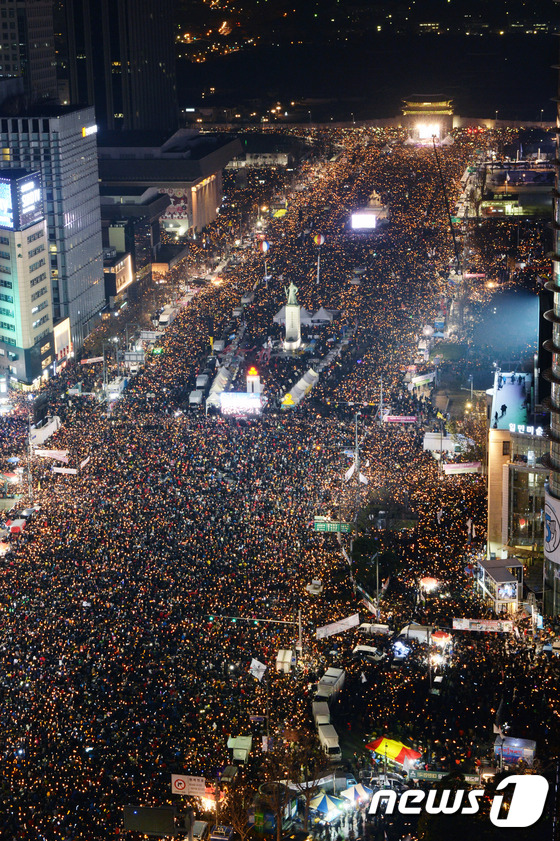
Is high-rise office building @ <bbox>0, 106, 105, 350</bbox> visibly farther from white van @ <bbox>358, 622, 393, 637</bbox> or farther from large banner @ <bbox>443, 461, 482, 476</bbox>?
white van @ <bbox>358, 622, 393, 637</bbox>

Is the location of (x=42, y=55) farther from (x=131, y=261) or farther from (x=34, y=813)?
(x=34, y=813)

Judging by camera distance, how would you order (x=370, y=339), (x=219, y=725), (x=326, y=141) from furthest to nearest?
(x=326, y=141), (x=370, y=339), (x=219, y=725)

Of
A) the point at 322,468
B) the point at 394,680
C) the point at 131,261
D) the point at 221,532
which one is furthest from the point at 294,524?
the point at 131,261

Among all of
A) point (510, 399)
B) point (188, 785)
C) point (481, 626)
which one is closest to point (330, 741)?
point (188, 785)

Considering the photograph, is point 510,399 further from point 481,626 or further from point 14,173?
point 14,173

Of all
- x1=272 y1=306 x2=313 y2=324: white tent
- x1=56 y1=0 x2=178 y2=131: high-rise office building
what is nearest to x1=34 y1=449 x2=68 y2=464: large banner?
x1=272 y1=306 x2=313 y2=324: white tent

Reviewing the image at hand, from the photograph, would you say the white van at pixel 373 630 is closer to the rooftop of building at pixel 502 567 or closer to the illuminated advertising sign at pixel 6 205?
the rooftop of building at pixel 502 567

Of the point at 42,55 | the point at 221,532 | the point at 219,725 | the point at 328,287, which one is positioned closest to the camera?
the point at 219,725
